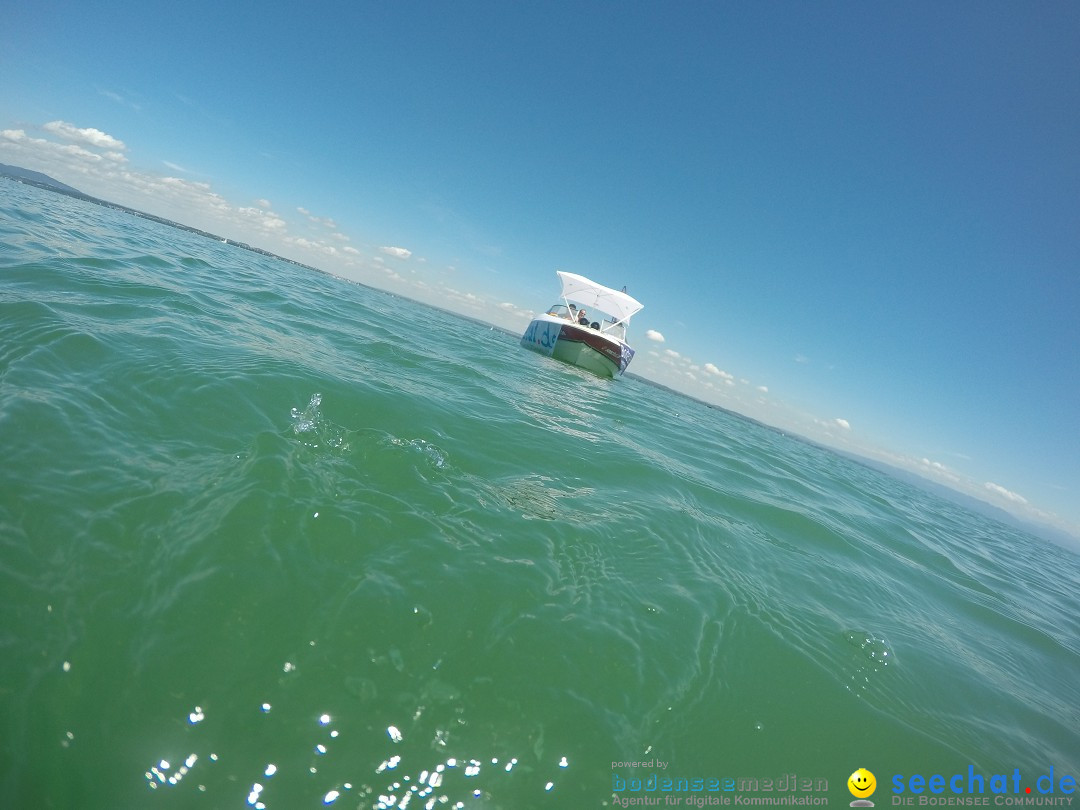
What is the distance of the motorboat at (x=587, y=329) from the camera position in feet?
85.1

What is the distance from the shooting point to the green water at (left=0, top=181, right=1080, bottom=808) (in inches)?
92.5

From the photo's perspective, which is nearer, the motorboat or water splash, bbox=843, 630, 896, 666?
water splash, bbox=843, 630, 896, 666

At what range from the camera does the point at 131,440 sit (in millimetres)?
4344

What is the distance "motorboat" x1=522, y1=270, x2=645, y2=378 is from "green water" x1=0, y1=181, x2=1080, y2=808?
18577mm

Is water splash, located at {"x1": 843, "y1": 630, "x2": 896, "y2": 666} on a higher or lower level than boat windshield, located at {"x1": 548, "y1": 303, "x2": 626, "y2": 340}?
lower

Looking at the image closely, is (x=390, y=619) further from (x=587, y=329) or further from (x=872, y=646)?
(x=587, y=329)

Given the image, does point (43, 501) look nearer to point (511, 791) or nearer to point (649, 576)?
point (511, 791)

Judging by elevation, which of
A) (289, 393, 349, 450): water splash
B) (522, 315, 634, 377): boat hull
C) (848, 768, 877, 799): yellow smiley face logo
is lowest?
(848, 768, 877, 799): yellow smiley face logo

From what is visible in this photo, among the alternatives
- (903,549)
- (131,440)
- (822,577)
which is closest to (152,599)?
(131,440)

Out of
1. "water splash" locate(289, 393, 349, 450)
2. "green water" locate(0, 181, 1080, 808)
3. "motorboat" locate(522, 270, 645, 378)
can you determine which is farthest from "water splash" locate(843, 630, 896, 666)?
"motorboat" locate(522, 270, 645, 378)

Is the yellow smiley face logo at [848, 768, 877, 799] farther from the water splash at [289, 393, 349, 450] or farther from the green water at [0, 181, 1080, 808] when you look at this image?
the water splash at [289, 393, 349, 450]

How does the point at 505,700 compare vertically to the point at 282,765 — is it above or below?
above

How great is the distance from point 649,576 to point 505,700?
8.20ft

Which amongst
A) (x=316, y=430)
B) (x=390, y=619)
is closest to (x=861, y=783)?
(x=390, y=619)
